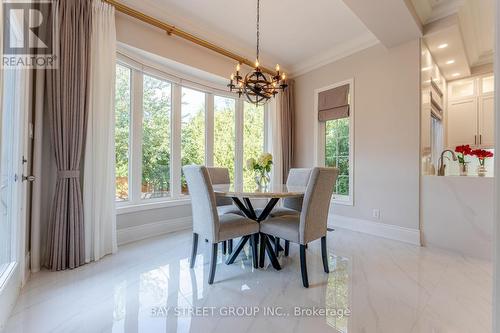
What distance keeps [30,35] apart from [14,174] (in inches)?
48.1

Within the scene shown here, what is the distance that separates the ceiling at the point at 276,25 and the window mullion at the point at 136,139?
87cm

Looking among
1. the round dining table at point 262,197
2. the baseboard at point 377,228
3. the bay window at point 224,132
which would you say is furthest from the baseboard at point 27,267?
the baseboard at point 377,228

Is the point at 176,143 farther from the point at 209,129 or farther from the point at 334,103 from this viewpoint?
the point at 334,103

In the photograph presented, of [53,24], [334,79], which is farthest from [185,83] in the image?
[334,79]

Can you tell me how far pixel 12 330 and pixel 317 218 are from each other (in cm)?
217

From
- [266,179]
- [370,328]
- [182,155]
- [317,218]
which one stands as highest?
[182,155]

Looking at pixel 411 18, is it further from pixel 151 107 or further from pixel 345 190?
pixel 151 107

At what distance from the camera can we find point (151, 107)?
10.8 ft

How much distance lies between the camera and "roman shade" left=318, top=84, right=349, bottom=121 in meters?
3.78

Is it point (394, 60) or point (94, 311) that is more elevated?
point (394, 60)

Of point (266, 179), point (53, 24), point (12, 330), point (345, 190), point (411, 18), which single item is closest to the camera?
point (12, 330)

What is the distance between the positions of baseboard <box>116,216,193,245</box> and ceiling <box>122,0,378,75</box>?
2.64m

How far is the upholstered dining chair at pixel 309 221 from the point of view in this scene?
1932mm

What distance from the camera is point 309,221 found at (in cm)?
198
